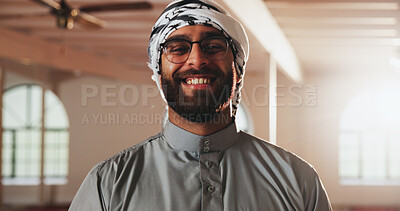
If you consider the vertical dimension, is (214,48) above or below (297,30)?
below

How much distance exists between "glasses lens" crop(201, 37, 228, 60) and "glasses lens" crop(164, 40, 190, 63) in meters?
0.04

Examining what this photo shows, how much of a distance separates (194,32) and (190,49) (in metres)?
Answer: 0.05

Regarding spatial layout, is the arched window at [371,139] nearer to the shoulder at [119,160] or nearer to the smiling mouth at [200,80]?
the shoulder at [119,160]

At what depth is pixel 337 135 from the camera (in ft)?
31.8

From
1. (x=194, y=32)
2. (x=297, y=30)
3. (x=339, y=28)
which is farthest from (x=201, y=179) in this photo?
(x=339, y=28)

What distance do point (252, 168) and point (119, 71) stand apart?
19.5 ft

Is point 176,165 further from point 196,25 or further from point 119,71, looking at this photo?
point 119,71

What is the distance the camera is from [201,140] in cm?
129

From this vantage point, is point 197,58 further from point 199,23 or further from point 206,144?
point 206,144

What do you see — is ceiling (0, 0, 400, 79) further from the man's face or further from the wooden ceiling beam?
the man's face

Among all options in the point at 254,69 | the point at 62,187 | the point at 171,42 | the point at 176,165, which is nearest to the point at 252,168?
the point at 176,165

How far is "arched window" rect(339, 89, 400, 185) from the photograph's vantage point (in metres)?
9.55

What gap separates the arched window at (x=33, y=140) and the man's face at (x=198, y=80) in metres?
7.77

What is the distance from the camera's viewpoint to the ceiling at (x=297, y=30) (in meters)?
4.23
